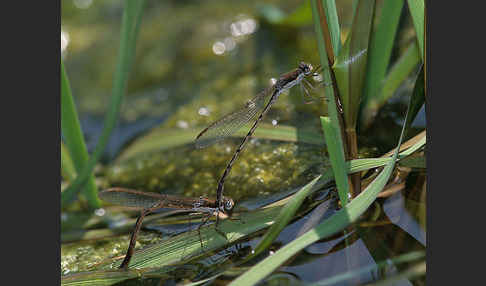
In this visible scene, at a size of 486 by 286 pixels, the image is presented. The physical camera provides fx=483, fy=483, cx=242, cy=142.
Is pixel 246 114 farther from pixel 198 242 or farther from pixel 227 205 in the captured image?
pixel 198 242

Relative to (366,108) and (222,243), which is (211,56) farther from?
(222,243)

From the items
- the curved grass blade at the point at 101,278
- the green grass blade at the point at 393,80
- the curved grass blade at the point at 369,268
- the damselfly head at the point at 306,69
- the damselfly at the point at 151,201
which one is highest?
the damselfly head at the point at 306,69

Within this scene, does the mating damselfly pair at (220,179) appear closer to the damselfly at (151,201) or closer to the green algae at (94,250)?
the damselfly at (151,201)

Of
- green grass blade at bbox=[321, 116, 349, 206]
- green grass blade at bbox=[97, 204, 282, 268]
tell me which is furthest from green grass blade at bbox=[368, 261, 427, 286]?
green grass blade at bbox=[97, 204, 282, 268]

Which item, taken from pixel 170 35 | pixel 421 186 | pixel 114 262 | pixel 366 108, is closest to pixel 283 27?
pixel 170 35

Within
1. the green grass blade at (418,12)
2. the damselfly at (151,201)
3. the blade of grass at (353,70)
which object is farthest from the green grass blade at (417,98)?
the damselfly at (151,201)

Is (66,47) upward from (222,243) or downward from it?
upward
